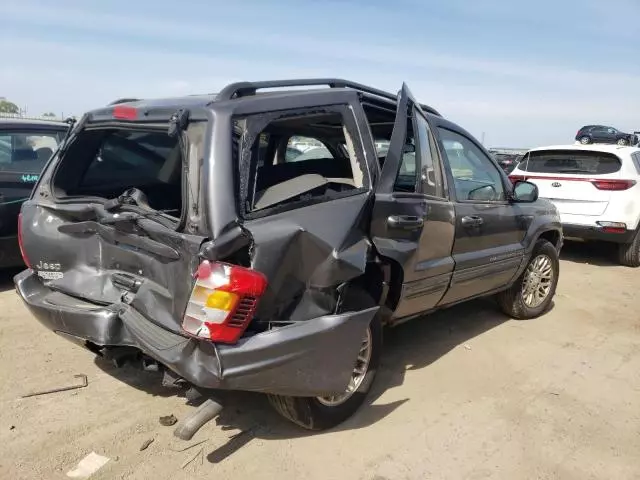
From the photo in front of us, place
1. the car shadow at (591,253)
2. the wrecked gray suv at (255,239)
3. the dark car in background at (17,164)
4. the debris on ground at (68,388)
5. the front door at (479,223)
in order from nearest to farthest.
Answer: the wrecked gray suv at (255,239), the debris on ground at (68,388), the front door at (479,223), the dark car in background at (17,164), the car shadow at (591,253)

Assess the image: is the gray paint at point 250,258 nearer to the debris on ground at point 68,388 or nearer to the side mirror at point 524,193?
the debris on ground at point 68,388

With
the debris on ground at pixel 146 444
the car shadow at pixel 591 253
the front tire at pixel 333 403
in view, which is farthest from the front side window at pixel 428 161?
the car shadow at pixel 591 253

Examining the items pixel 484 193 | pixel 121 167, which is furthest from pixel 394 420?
pixel 121 167

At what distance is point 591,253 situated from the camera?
8844 mm

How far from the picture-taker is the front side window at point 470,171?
4.05 metres

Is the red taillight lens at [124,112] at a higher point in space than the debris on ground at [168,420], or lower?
higher

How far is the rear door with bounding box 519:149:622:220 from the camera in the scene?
25.1 feet

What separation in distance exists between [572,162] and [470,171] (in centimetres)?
452

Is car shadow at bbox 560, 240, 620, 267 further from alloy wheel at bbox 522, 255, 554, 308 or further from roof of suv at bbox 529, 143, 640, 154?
alloy wheel at bbox 522, 255, 554, 308

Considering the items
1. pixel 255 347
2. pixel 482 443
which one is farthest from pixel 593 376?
pixel 255 347

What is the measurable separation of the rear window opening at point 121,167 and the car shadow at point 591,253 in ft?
21.5

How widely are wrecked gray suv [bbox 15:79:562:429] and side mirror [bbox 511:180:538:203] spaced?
0.55 m

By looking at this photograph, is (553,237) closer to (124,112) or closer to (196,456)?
(196,456)

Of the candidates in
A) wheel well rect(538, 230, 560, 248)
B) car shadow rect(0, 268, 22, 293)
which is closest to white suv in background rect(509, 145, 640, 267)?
wheel well rect(538, 230, 560, 248)
